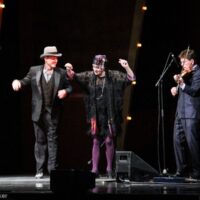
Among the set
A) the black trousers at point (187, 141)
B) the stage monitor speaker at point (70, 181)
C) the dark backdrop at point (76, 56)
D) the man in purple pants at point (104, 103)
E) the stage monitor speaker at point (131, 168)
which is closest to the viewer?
the stage monitor speaker at point (70, 181)

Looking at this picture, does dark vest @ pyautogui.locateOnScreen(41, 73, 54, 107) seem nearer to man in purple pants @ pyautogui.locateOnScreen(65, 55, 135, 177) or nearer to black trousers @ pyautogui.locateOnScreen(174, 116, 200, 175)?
man in purple pants @ pyautogui.locateOnScreen(65, 55, 135, 177)

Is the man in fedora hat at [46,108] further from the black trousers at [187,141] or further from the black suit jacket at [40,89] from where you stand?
the black trousers at [187,141]

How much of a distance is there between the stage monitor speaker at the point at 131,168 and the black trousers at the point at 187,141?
537 mm

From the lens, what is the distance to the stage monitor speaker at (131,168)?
7758 millimetres

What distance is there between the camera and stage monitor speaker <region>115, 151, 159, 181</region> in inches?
305

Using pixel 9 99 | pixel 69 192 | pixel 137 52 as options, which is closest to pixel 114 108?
pixel 137 52

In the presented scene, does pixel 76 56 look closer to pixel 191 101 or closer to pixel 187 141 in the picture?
pixel 191 101

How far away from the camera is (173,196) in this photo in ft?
17.6

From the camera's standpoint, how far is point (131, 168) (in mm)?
7758

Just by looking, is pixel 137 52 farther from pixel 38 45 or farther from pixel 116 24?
pixel 38 45

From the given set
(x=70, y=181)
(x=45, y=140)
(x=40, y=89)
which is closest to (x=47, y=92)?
(x=40, y=89)

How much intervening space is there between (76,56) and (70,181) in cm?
584

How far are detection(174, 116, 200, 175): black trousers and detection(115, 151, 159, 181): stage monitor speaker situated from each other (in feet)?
1.76

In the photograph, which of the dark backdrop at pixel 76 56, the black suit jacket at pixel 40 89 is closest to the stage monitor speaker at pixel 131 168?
the black suit jacket at pixel 40 89
